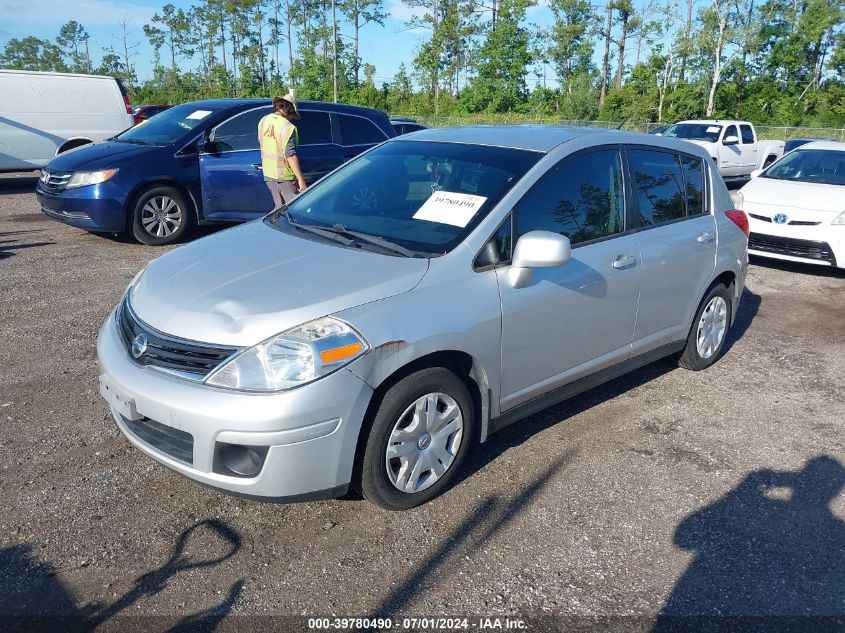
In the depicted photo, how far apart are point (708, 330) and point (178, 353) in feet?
12.6

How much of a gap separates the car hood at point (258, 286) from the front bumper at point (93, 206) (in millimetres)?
4876

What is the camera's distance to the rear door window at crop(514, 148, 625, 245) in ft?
12.1

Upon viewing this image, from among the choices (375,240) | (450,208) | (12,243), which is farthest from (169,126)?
(450,208)

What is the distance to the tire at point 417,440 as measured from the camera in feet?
9.88

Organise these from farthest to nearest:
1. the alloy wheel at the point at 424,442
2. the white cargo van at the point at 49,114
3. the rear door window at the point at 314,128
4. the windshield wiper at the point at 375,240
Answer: the white cargo van at the point at 49,114, the rear door window at the point at 314,128, the windshield wiper at the point at 375,240, the alloy wheel at the point at 424,442

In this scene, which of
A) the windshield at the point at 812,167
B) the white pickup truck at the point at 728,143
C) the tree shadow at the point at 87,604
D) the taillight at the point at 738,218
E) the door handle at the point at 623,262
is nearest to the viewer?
the tree shadow at the point at 87,604

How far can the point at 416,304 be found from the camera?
3092 millimetres

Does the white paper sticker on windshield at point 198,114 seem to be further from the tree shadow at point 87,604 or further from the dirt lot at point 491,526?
the tree shadow at point 87,604

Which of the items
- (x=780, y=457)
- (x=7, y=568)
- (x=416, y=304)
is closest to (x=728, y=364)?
(x=780, y=457)

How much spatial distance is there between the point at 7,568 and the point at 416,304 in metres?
1.98

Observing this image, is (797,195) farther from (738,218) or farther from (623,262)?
(623,262)

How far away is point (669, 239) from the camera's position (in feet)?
14.6

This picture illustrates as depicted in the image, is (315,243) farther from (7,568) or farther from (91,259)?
(91,259)

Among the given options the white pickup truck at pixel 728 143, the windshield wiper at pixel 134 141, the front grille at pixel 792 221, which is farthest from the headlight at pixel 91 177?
the white pickup truck at pixel 728 143
